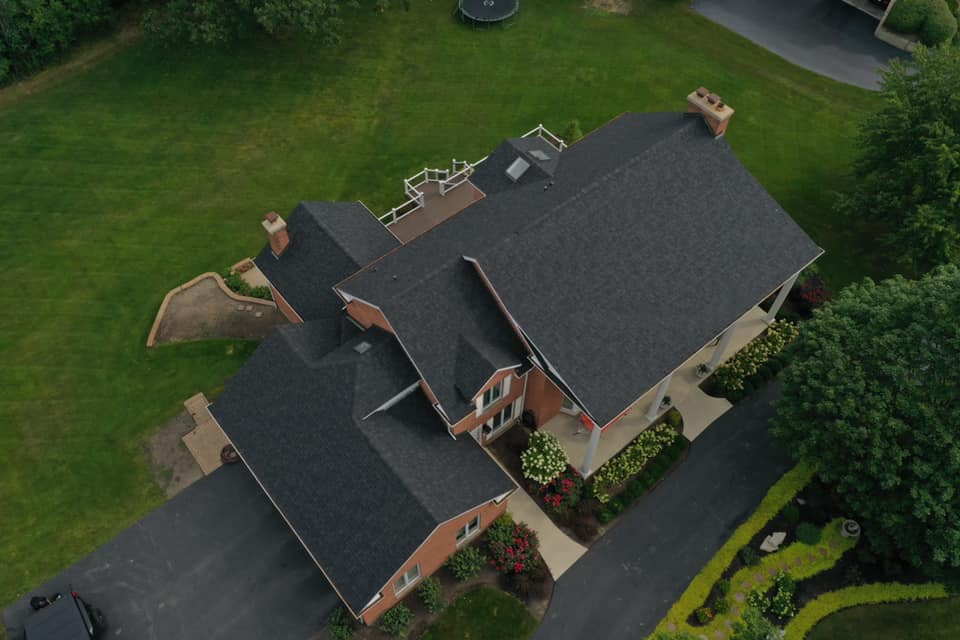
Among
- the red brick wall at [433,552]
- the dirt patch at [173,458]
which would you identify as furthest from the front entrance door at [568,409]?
the dirt patch at [173,458]

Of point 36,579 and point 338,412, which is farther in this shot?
point 36,579

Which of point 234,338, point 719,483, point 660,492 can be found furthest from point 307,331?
point 719,483

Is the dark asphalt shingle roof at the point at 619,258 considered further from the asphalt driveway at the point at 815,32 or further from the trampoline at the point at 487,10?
the asphalt driveway at the point at 815,32

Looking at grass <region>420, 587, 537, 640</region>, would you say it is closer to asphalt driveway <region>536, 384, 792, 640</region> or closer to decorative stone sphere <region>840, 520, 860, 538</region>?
asphalt driveway <region>536, 384, 792, 640</region>

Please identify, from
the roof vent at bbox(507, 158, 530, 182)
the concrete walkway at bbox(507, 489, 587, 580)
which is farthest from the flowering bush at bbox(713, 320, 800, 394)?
the roof vent at bbox(507, 158, 530, 182)

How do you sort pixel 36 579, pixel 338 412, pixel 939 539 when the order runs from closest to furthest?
pixel 939 539, pixel 338 412, pixel 36 579

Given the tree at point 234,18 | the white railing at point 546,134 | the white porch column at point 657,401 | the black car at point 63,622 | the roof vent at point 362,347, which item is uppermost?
the tree at point 234,18

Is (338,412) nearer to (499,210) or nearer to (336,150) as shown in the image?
(499,210)
